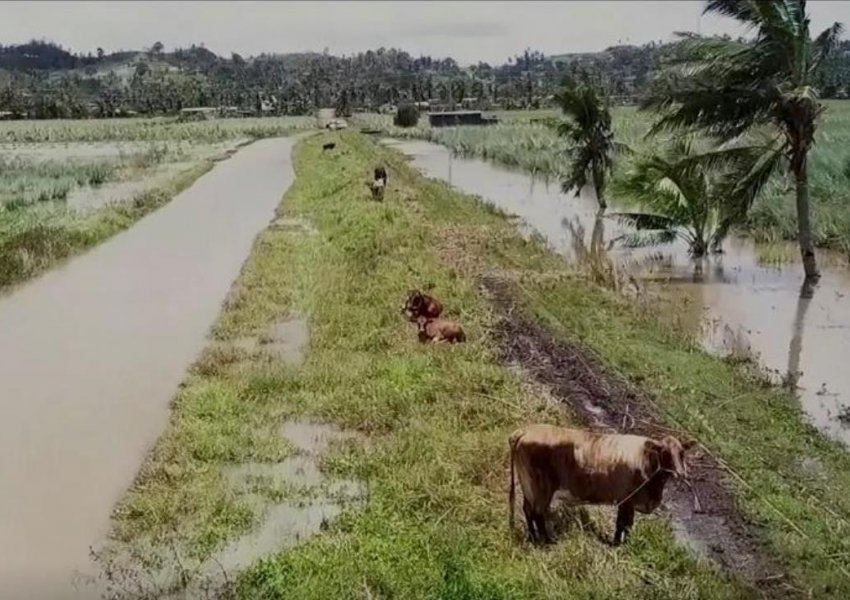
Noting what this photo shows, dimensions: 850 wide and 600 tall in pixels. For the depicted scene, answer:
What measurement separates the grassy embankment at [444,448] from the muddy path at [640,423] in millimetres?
127

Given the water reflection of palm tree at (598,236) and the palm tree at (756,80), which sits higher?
the palm tree at (756,80)

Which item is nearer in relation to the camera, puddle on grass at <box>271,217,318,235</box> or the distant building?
puddle on grass at <box>271,217,318,235</box>

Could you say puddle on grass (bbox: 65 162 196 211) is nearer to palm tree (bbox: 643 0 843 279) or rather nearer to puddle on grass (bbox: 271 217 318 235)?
puddle on grass (bbox: 271 217 318 235)

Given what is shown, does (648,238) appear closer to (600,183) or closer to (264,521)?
(600,183)

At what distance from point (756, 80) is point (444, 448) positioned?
9034mm

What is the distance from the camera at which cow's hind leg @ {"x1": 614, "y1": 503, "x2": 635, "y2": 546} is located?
546cm

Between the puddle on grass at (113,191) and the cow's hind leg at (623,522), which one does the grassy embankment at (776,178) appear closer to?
the cow's hind leg at (623,522)

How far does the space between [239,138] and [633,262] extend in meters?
46.4

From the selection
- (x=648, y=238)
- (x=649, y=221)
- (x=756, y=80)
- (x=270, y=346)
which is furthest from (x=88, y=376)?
(x=648, y=238)

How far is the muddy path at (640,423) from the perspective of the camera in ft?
17.9

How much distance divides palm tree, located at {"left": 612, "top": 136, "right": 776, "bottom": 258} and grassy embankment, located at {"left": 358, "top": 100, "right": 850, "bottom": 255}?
3.16 feet

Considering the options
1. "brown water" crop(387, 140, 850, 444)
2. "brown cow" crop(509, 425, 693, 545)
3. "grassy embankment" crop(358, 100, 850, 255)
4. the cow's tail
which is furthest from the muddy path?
"grassy embankment" crop(358, 100, 850, 255)

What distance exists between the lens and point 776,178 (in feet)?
73.5

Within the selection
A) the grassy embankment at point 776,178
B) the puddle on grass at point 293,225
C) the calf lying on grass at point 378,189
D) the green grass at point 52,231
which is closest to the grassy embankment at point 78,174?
the green grass at point 52,231
